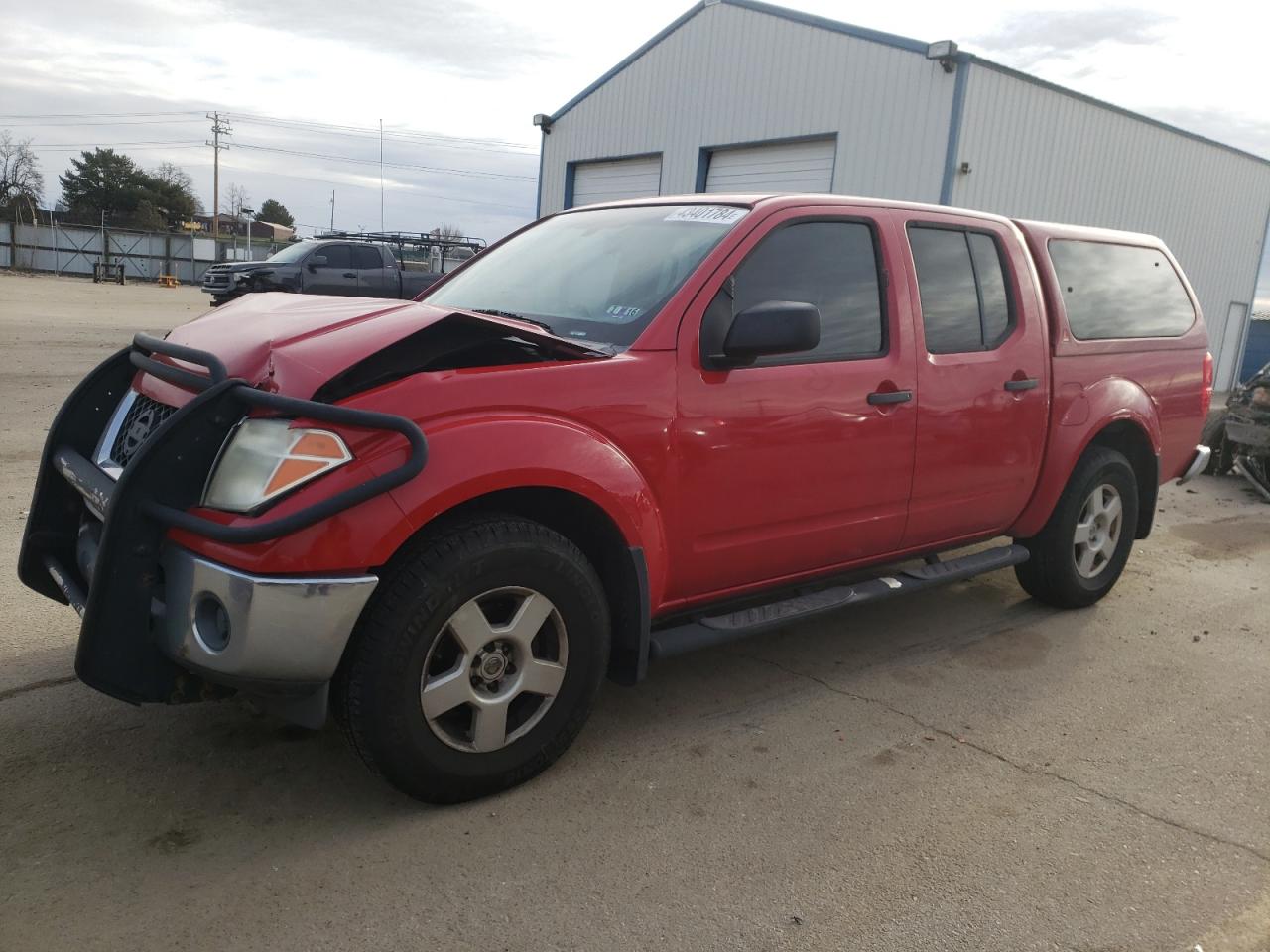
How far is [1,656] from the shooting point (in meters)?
3.76

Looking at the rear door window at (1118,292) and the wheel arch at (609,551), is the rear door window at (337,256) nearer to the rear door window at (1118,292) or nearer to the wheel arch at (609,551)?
the rear door window at (1118,292)

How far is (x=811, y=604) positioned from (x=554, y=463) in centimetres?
135

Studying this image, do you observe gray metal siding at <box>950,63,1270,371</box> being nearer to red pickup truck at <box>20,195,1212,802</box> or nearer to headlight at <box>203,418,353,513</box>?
red pickup truck at <box>20,195,1212,802</box>

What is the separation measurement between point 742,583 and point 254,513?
5.86ft

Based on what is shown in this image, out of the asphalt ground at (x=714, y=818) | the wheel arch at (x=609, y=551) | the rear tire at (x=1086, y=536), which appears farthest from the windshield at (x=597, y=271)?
the rear tire at (x=1086, y=536)

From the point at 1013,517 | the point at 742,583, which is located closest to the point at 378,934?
the point at 742,583

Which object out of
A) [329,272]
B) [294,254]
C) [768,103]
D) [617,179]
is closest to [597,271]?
[768,103]

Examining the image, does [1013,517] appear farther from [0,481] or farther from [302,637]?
[0,481]

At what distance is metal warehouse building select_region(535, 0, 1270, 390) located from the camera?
46.9 feet

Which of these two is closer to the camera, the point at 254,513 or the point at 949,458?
the point at 254,513

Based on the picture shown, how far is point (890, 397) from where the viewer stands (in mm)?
3838

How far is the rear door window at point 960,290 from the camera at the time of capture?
162 inches

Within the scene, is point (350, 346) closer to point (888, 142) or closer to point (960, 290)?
point (960, 290)

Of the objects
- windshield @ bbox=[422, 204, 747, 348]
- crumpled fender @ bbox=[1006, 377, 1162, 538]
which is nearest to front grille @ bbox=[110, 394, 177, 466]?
windshield @ bbox=[422, 204, 747, 348]
